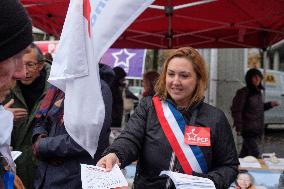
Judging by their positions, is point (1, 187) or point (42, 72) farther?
point (42, 72)

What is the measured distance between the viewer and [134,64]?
9.87 metres

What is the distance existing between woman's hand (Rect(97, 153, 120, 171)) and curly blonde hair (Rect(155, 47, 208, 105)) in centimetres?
51

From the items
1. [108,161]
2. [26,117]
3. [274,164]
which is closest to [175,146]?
[108,161]

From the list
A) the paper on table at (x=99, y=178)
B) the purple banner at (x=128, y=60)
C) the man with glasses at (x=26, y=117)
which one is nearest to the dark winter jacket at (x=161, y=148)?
the paper on table at (x=99, y=178)

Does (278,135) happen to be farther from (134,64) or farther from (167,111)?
(167,111)

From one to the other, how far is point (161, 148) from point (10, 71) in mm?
1351

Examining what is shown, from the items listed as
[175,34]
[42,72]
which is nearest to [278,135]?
[175,34]

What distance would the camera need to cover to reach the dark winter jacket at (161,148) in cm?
221

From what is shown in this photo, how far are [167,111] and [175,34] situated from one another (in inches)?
172

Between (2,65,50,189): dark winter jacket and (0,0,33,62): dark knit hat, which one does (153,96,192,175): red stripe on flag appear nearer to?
(2,65,50,189): dark winter jacket

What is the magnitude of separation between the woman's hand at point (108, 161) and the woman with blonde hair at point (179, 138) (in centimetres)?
7

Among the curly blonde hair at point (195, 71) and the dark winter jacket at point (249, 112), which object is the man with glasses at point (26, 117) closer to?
the curly blonde hair at point (195, 71)

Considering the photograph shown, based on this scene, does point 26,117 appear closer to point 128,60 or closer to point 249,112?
point 249,112

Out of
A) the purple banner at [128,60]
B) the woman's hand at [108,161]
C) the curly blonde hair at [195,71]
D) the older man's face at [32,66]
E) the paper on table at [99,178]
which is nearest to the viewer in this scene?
the paper on table at [99,178]
